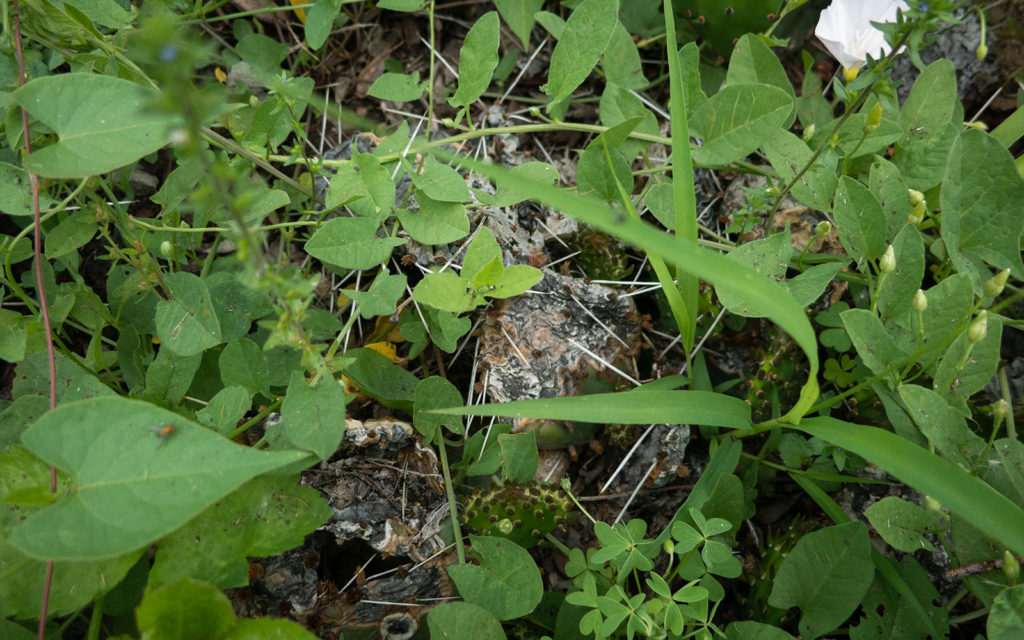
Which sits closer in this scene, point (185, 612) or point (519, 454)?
point (185, 612)

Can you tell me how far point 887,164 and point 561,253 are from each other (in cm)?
97

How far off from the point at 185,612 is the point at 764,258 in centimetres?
152

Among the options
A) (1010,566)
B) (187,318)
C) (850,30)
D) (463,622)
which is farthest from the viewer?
(850,30)

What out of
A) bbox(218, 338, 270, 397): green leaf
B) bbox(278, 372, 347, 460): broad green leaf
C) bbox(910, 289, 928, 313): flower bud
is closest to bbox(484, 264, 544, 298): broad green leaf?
bbox(278, 372, 347, 460): broad green leaf

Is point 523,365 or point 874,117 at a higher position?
point 874,117

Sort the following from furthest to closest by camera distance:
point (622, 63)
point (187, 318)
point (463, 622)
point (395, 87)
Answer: point (622, 63) < point (395, 87) < point (187, 318) < point (463, 622)

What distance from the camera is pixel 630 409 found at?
1.46 meters

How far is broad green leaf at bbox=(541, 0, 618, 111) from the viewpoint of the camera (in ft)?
5.77

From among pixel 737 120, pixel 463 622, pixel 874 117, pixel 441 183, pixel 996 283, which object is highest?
pixel 874 117

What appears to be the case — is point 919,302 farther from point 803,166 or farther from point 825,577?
point 825,577

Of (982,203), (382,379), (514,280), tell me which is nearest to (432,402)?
(382,379)

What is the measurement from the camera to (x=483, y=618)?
4.91 ft

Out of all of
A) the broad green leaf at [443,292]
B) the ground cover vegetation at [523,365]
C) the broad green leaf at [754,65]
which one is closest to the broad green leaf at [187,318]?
the ground cover vegetation at [523,365]

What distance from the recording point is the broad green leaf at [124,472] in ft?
3.54
